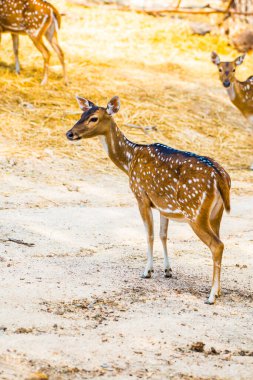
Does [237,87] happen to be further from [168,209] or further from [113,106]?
[168,209]

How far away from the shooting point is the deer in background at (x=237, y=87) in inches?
464

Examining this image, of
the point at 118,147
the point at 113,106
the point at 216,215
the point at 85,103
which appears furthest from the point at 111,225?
the point at 216,215

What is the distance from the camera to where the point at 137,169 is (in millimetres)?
6957

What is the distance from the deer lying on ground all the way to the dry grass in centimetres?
328

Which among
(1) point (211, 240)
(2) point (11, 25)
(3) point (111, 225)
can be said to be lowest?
(3) point (111, 225)

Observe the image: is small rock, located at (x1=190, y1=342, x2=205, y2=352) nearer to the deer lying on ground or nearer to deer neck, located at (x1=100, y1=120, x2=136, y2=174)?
the deer lying on ground

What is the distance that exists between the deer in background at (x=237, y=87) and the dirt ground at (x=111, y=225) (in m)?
0.57

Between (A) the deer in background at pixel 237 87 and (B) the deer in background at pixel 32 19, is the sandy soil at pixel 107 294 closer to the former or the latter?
(A) the deer in background at pixel 237 87

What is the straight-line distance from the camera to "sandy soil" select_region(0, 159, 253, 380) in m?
4.99

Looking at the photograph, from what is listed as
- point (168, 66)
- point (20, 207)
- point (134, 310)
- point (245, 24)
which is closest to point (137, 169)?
point (134, 310)

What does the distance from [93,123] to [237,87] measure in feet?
16.7

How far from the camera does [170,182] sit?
6.50m

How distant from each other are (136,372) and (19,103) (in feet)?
25.9

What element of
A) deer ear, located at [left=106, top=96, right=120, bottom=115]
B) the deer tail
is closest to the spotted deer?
deer ear, located at [left=106, top=96, right=120, bottom=115]
